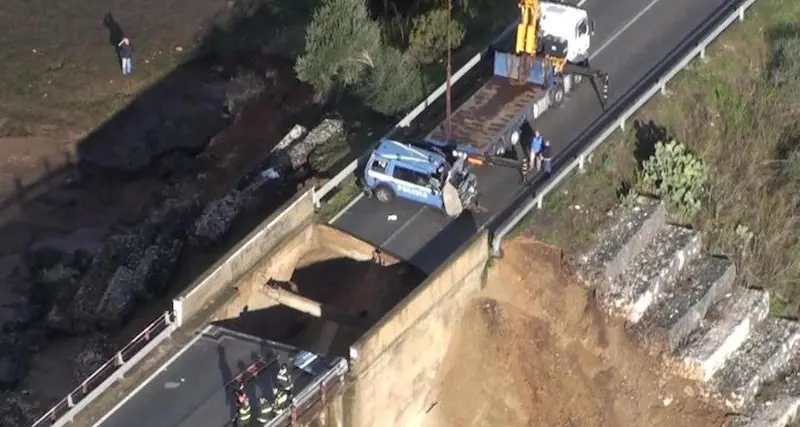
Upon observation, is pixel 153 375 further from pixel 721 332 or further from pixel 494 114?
Result: pixel 721 332

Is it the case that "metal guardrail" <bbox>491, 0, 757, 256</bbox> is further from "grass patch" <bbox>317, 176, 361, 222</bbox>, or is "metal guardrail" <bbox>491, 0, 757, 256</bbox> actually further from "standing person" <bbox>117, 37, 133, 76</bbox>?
"standing person" <bbox>117, 37, 133, 76</bbox>

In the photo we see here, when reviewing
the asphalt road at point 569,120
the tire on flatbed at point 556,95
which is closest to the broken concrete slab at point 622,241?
the asphalt road at point 569,120

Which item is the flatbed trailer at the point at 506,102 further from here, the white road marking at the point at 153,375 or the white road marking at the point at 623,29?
the white road marking at the point at 153,375

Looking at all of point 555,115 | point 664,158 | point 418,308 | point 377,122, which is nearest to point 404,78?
point 377,122

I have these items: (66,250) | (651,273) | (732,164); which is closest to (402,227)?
(651,273)

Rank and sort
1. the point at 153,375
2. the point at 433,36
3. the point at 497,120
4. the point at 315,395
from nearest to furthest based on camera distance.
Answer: the point at 315,395, the point at 153,375, the point at 497,120, the point at 433,36
